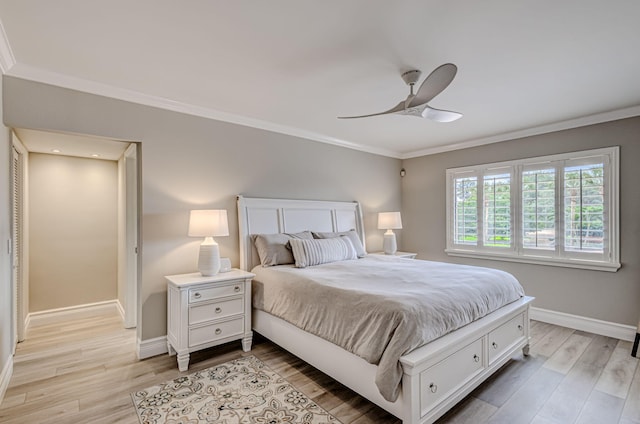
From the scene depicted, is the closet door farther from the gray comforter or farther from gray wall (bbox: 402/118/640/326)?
gray wall (bbox: 402/118/640/326)

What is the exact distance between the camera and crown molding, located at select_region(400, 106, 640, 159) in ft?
11.5

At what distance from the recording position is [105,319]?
4145mm

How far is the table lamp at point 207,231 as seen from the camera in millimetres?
3021

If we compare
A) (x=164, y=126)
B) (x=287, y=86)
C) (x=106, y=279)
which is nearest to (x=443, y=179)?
(x=287, y=86)

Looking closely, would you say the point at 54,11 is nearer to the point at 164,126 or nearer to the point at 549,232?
the point at 164,126

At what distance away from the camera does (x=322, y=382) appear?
258 cm

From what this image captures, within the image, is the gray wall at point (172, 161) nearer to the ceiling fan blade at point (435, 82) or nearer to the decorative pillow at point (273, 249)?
the decorative pillow at point (273, 249)

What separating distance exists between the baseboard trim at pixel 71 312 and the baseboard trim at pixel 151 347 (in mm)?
1777

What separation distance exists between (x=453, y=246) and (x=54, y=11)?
5310 millimetres

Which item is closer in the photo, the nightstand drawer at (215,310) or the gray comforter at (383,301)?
the gray comforter at (383,301)

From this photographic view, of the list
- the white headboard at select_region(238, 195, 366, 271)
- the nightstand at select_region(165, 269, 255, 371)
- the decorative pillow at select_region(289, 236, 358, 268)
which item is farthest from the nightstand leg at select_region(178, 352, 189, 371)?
the decorative pillow at select_region(289, 236, 358, 268)

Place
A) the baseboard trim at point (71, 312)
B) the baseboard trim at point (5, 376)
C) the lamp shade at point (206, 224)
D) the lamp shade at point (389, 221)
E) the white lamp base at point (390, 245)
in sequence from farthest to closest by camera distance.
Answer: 1. the lamp shade at point (389, 221)
2. the white lamp base at point (390, 245)
3. the baseboard trim at point (71, 312)
4. the lamp shade at point (206, 224)
5. the baseboard trim at point (5, 376)

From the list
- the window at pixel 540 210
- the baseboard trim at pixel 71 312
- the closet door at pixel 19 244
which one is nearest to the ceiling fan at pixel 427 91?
the window at pixel 540 210

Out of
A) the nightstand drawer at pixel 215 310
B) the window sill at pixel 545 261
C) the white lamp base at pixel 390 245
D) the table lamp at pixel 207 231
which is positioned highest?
the table lamp at pixel 207 231
